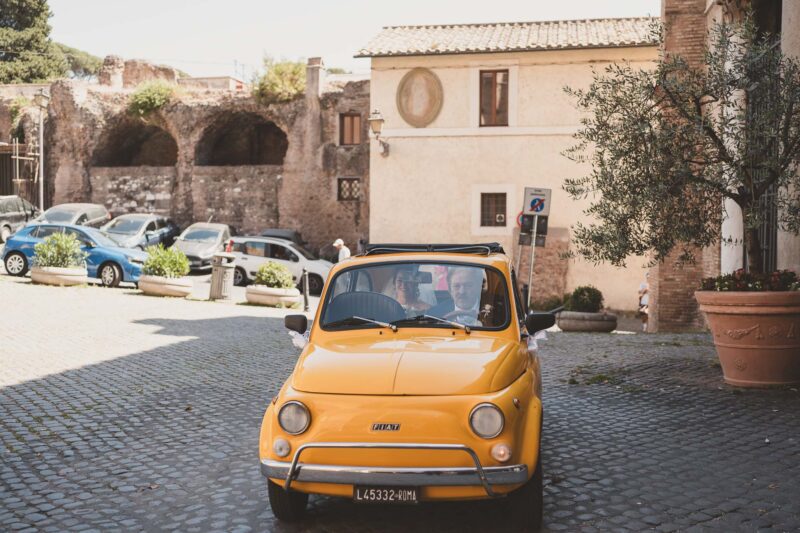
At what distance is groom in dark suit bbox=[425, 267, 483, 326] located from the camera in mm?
5223

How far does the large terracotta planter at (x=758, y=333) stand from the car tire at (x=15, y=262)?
60.6 ft

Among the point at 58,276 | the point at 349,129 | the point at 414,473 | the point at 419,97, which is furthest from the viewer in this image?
the point at 349,129

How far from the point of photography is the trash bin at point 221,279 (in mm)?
20094

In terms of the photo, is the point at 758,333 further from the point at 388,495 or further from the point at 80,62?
the point at 80,62

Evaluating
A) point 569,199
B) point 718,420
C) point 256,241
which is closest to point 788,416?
point 718,420

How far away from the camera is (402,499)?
13.2 feet

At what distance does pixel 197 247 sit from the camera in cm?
2789

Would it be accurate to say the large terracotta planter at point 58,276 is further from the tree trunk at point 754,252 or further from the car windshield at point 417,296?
the car windshield at point 417,296

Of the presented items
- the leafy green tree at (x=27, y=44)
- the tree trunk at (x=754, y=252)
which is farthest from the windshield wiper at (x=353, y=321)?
the leafy green tree at (x=27, y=44)

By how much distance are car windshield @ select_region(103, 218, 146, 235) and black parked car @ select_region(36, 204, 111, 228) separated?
1551 millimetres

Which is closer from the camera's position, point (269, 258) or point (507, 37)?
point (269, 258)

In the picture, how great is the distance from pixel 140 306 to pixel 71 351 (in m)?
6.02

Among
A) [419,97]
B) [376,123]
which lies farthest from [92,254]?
[419,97]

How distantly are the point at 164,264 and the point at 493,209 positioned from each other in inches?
422
